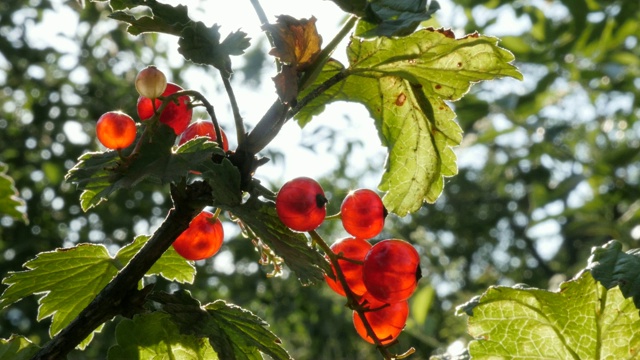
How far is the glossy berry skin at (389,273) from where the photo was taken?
98 centimetres

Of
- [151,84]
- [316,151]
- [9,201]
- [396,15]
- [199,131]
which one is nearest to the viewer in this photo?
[396,15]

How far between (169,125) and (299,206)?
0.22 metres

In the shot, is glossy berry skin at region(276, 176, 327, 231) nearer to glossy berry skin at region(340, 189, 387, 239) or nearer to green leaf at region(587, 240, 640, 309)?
glossy berry skin at region(340, 189, 387, 239)

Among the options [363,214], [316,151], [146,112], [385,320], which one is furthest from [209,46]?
[316,151]

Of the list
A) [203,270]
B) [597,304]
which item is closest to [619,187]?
[203,270]

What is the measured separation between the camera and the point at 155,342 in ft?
3.33

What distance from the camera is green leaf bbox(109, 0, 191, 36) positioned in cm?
91

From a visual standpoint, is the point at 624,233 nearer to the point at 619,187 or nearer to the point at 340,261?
the point at 619,187

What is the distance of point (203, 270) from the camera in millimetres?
4102

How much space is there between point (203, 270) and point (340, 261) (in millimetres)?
3145

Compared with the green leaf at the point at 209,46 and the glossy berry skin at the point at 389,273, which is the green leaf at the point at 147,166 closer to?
the green leaf at the point at 209,46

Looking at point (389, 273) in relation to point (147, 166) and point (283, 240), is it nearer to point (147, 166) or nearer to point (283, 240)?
point (283, 240)

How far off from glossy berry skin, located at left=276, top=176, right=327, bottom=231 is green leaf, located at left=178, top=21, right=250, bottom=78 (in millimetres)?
161

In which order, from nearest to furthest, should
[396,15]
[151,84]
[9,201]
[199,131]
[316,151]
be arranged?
[396,15]
[151,84]
[199,131]
[9,201]
[316,151]
